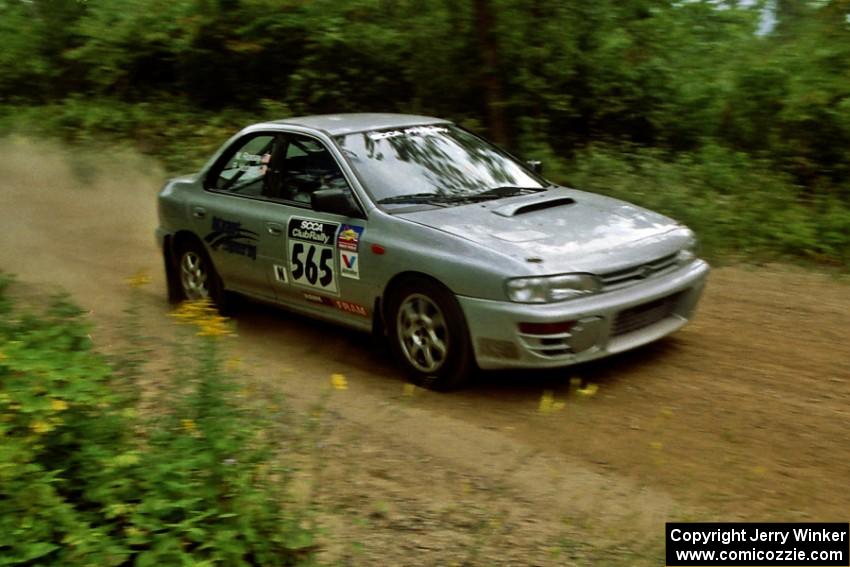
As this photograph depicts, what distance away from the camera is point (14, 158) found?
16250 millimetres

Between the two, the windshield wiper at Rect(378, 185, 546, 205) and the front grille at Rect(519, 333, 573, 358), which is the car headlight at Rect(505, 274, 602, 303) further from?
the windshield wiper at Rect(378, 185, 546, 205)

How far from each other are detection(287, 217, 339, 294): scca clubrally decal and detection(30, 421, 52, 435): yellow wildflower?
310 cm

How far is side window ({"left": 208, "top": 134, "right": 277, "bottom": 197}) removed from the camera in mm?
7758

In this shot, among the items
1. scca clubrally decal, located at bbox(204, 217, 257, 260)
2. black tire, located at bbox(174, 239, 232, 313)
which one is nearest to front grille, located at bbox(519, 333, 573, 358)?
scca clubrally decal, located at bbox(204, 217, 257, 260)

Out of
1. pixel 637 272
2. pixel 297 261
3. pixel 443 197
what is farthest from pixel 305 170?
pixel 637 272

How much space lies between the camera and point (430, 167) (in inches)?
283

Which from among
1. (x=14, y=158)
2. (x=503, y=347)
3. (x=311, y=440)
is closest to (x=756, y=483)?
(x=503, y=347)

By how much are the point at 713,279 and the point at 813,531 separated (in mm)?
4592

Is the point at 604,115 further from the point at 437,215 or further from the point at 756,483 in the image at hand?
the point at 756,483

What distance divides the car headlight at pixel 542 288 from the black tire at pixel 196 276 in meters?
3.11

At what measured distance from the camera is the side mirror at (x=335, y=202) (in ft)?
22.3

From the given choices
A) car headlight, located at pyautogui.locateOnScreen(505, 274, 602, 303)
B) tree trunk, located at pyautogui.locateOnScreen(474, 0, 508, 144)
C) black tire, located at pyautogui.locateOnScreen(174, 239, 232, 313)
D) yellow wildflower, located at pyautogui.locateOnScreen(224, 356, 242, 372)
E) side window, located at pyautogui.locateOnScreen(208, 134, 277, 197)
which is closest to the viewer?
yellow wildflower, located at pyautogui.locateOnScreen(224, 356, 242, 372)

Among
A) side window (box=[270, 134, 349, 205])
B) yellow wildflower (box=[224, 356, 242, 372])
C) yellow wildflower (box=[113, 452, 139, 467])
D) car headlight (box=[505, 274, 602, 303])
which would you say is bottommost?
yellow wildflower (box=[113, 452, 139, 467])

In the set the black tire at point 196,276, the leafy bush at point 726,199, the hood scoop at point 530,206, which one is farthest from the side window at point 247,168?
the leafy bush at point 726,199
